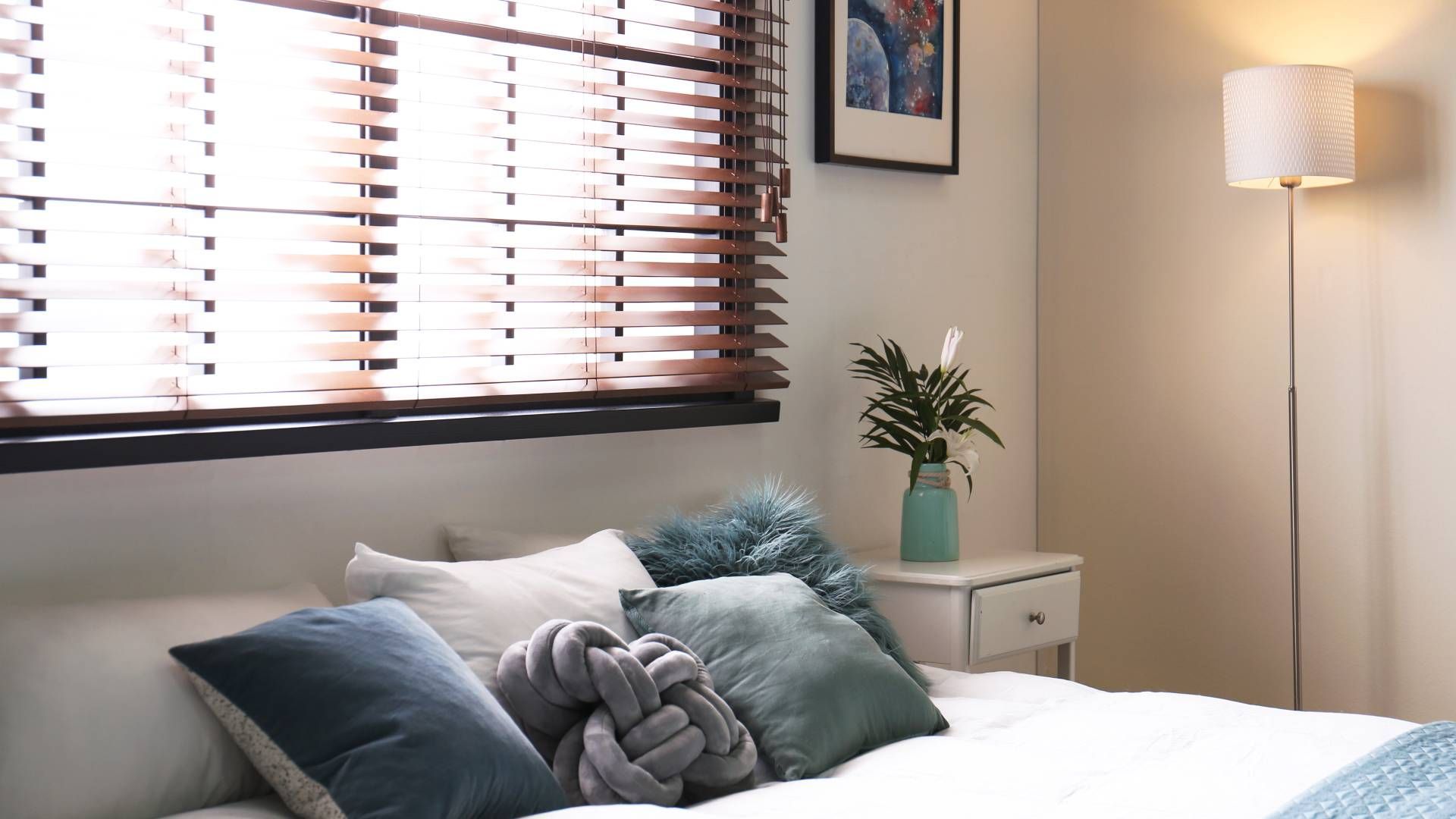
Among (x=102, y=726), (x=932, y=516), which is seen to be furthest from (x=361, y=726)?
(x=932, y=516)

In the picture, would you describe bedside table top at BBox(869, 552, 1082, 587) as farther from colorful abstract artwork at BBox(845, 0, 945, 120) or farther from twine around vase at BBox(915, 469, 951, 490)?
colorful abstract artwork at BBox(845, 0, 945, 120)

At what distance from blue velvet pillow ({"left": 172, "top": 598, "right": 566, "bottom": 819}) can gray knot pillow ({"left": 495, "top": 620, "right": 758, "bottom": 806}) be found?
11 centimetres

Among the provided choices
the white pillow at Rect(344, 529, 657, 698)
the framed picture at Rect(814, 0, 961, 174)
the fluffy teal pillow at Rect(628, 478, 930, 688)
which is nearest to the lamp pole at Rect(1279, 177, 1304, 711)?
the framed picture at Rect(814, 0, 961, 174)

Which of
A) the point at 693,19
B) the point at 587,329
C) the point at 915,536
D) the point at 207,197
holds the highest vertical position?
the point at 693,19

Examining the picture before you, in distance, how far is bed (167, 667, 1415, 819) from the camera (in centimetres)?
162

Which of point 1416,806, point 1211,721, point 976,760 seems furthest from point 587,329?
point 1416,806

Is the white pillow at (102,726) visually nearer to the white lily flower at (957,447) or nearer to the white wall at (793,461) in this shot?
the white wall at (793,461)

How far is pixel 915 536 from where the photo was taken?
2939 millimetres

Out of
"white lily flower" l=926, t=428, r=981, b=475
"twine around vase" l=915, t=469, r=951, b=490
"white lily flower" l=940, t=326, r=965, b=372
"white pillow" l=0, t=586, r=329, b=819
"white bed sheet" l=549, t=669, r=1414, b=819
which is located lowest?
"white bed sheet" l=549, t=669, r=1414, b=819

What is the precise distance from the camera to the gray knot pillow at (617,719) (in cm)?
170

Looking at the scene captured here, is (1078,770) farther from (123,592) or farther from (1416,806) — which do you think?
(123,592)

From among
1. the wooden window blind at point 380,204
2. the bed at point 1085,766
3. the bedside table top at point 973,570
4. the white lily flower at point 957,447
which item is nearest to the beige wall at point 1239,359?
the bedside table top at point 973,570

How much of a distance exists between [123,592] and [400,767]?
2.32ft

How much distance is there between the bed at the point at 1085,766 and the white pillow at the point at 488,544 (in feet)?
2.26
